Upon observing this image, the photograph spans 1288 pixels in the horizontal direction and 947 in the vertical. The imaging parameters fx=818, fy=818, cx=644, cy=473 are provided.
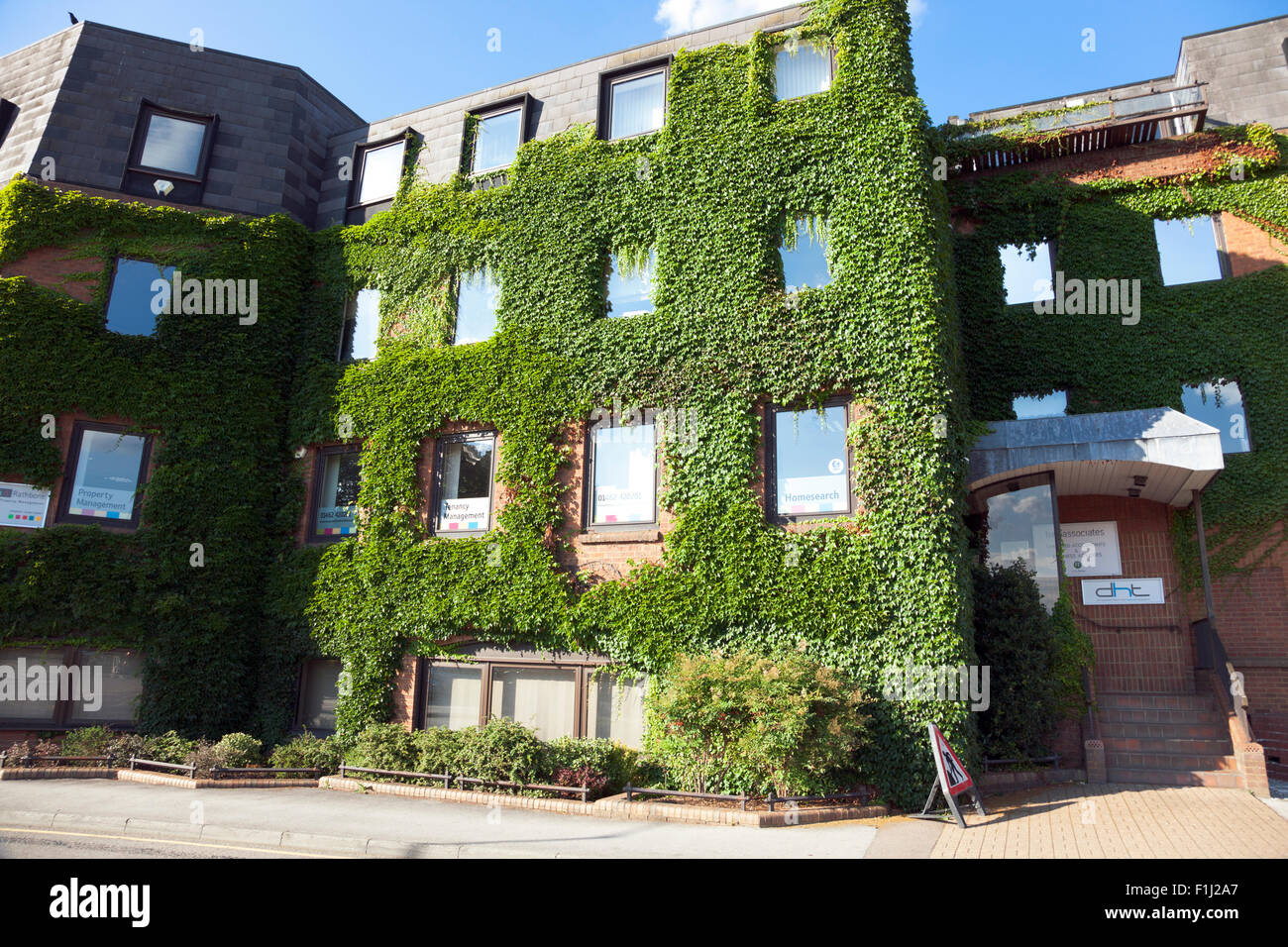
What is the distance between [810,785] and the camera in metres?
11.1

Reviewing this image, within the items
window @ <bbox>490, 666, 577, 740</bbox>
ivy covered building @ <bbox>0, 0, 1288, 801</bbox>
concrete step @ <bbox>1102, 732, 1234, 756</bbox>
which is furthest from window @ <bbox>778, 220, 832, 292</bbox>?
concrete step @ <bbox>1102, 732, 1234, 756</bbox>

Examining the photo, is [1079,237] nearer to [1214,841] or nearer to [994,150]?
[994,150]

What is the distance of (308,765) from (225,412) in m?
7.68

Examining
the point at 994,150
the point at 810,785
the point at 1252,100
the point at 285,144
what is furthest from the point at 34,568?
the point at 1252,100

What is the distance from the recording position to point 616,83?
17.5 meters

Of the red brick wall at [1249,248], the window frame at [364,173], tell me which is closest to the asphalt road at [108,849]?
the window frame at [364,173]

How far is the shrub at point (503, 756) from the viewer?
12047 millimetres

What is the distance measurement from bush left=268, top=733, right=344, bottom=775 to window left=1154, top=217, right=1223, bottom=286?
1794 centimetres

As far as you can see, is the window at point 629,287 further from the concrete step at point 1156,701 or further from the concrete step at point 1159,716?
the concrete step at point 1159,716

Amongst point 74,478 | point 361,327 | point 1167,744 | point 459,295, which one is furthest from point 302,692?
point 1167,744

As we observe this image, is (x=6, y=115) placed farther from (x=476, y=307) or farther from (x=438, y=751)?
(x=438, y=751)

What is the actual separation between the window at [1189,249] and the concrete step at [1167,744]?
8698 mm

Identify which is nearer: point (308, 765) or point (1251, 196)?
point (308, 765)

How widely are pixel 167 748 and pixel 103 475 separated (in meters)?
5.90
